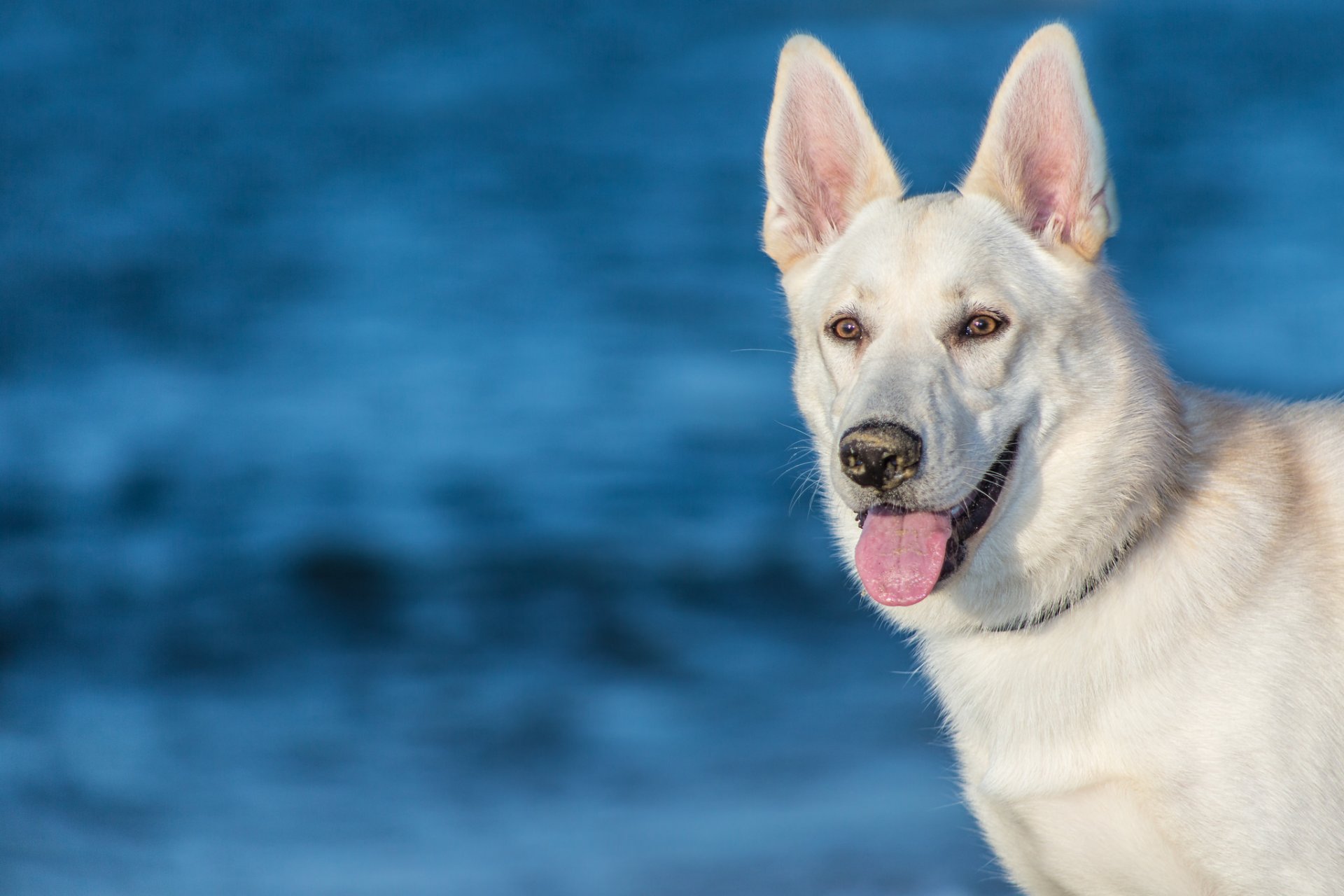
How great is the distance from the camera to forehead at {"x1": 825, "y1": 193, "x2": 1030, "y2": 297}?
4.24 metres

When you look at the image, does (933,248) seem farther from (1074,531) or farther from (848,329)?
(1074,531)

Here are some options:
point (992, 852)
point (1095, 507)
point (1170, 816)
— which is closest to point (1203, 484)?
point (1095, 507)

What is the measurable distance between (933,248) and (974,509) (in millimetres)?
785

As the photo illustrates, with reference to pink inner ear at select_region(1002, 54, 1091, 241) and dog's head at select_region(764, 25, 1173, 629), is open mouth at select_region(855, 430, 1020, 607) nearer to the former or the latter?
dog's head at select_region(764, 25, 1173, 629)

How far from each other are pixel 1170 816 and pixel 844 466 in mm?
1240

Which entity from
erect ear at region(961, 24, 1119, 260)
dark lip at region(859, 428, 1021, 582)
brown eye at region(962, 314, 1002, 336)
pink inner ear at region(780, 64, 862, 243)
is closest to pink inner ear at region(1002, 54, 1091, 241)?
erect ear at region(961, 24, 1119, 260)

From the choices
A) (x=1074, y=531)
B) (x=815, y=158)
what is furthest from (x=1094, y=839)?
(x=815, y=158)

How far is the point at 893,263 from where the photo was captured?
170 inches

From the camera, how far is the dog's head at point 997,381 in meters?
4.01

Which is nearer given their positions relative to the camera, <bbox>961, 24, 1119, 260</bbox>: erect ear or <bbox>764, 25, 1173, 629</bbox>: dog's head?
<bbox>764, 25, 1173, 629</bbox>: dog's head

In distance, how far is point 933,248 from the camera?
4.29 meters

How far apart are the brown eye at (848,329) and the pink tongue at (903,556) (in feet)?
1.97

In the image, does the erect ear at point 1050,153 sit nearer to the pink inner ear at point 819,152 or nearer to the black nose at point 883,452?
the pink inner ear at point 819,152

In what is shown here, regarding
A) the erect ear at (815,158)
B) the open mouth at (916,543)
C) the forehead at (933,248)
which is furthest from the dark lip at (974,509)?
the erect ear at (815,158)
